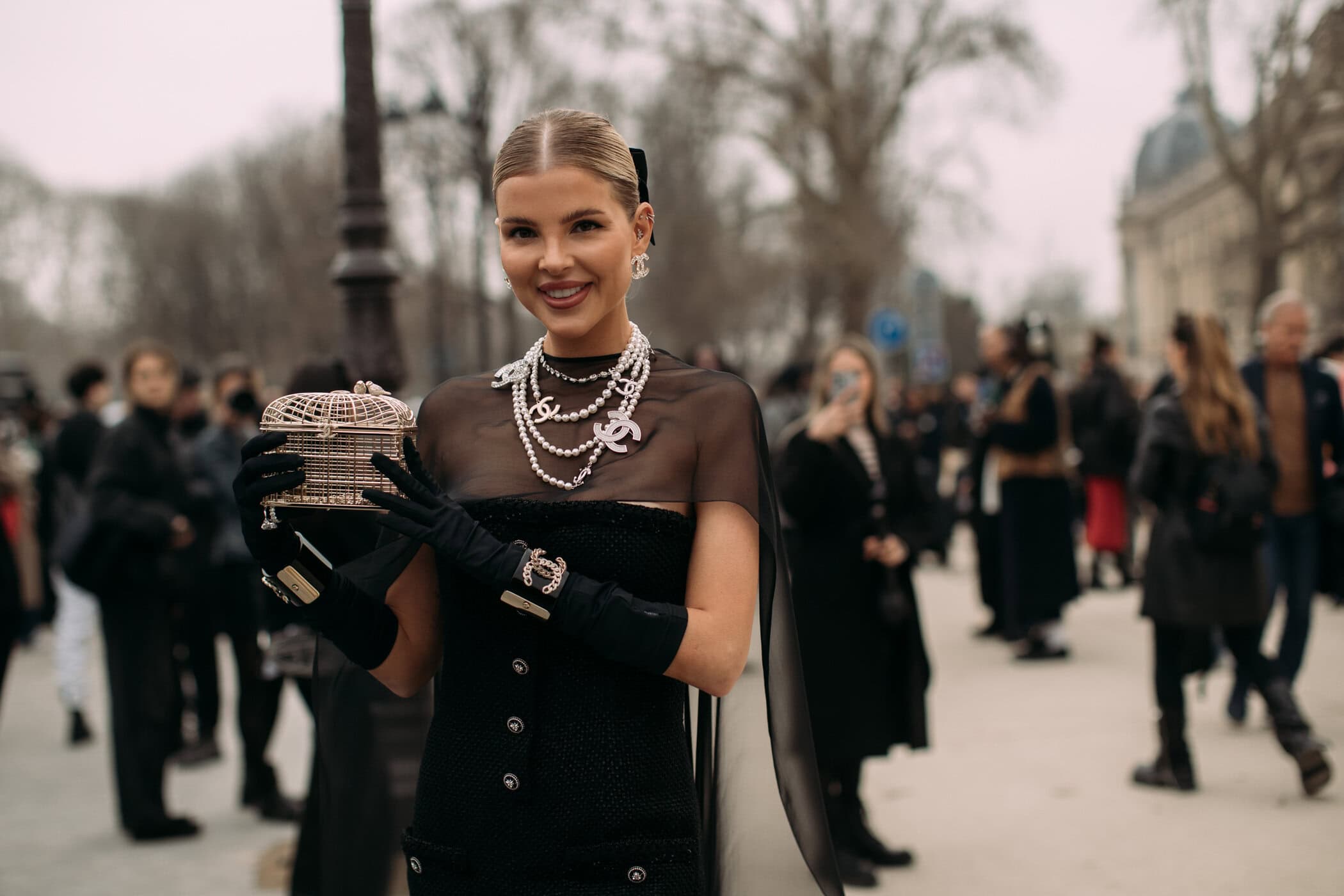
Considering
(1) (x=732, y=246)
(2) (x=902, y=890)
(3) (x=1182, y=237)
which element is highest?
(3) (x=1182, y=237)

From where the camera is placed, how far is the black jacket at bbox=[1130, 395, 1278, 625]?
19.5 feet

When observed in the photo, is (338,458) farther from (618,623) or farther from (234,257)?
(234,257)

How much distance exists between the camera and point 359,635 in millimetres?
2164

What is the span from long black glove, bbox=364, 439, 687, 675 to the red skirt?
30.4 feet

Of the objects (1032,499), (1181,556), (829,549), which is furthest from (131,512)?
(1032,499)

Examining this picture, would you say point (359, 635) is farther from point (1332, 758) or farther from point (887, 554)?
point (1332, 758)

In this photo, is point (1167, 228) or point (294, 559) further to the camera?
point (1167, 228)

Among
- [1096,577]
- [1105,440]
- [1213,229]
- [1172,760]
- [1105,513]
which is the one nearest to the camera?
[1172,760]

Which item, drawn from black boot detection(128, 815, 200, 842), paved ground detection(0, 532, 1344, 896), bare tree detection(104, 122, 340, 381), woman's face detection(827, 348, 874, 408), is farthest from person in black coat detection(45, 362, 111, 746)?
bare tree detection(104, 122, 340, 381)

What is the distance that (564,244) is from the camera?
6.92 feet

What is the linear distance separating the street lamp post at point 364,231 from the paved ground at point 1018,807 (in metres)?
2.17

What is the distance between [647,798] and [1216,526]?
14.9 feet

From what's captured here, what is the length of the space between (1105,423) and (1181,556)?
15.6ft

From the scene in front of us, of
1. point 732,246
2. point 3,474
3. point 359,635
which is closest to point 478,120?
point 732,246
